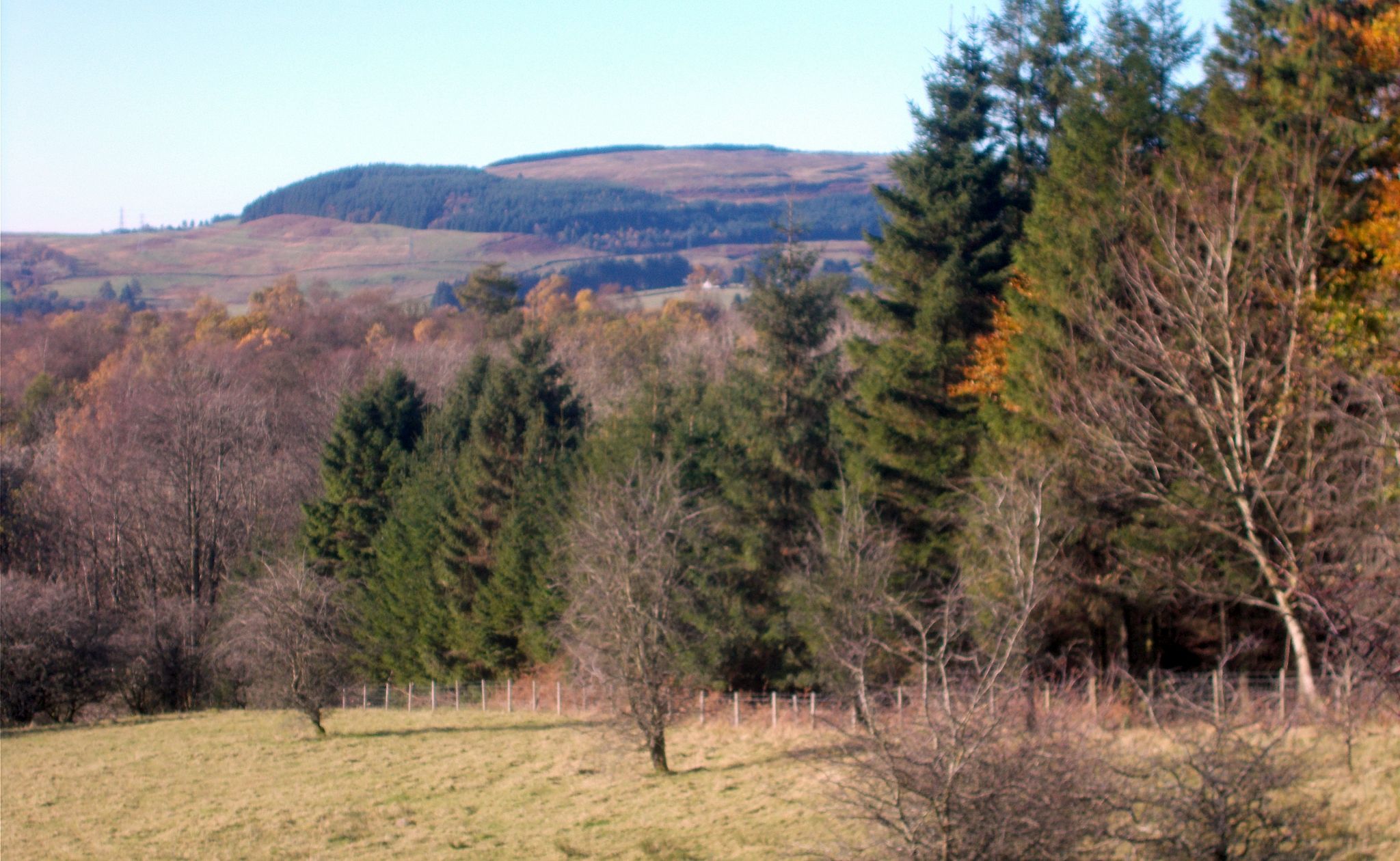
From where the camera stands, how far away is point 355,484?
46.8m

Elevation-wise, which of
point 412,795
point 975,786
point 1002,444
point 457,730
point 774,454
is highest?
point 1002,444

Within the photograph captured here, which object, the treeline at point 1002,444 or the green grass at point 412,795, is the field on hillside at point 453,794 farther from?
the treeline at point 1002,444

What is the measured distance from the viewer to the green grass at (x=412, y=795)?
16.8 metres

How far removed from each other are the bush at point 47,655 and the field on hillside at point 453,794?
18.2ft

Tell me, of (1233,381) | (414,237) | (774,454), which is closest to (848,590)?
(774,454)

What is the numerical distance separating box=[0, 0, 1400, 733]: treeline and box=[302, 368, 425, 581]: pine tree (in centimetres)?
15

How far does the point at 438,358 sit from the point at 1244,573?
170ft

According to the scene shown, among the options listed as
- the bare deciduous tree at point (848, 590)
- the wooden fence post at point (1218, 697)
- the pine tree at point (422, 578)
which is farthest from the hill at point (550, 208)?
the wooden fence post at point (1218, 697)

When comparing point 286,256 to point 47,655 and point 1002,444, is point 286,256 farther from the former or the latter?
point 1002,444

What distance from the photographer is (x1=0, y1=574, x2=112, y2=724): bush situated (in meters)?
35.0

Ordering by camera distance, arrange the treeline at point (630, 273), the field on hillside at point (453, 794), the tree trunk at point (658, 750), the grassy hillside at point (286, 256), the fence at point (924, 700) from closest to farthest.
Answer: the fence at point (924, 700) < the field on hillside at point (453, 794) < the tree trunk at point (658, 750) < the treeline at point (630, 273) < the grassy hillside at point (286, 256)

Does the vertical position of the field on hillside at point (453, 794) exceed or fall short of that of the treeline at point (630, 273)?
it falls short

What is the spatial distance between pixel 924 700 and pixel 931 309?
1732 centimetres

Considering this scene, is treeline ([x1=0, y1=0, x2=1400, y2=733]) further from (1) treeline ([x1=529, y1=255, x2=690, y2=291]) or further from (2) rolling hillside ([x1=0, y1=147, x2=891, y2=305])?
(2) rolling hillside ([x1=0, y1=147, x2=891, y2=305])
